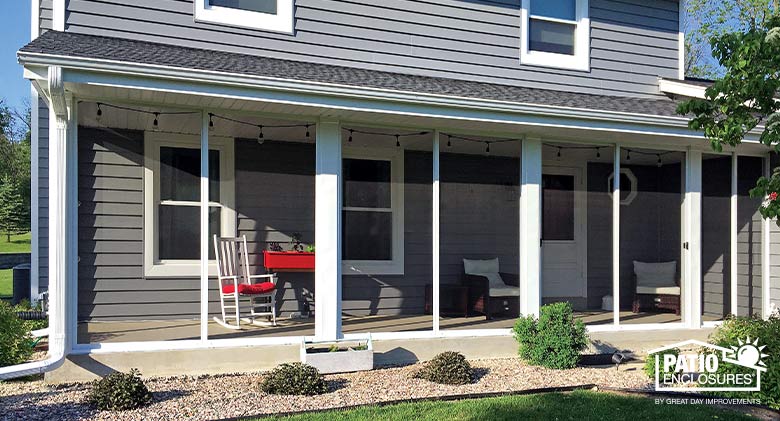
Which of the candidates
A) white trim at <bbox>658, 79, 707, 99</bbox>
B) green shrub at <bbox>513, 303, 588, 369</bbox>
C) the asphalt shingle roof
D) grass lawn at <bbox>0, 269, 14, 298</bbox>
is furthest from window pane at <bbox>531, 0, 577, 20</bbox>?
grass lawn at <bbox>0, 269, 14, 298</bbox>

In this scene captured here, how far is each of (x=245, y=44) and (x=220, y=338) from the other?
3.07 meters

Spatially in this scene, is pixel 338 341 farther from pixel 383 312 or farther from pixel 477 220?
pixel 477 220

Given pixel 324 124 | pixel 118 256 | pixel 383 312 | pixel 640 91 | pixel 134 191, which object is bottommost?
pixel 383 312

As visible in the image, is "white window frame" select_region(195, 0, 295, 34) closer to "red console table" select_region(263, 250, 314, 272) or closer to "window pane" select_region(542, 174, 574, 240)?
"red console table" select_region(263, 250, 314, 272)

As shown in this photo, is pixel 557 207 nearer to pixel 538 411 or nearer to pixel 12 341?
pixel 538 411

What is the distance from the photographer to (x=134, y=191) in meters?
5.91

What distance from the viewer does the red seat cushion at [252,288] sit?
6.22m

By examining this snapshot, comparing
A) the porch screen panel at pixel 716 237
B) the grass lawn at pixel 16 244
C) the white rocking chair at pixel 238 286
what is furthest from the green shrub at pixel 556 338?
the grass lawn at pixel 16 244

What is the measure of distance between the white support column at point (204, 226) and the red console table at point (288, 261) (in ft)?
2.50

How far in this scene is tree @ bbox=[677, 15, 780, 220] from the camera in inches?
183

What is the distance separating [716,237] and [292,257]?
5.21 metres

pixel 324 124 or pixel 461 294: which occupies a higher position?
pixel 324 124

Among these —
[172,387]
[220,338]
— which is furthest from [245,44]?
[172,387]

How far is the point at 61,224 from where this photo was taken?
5.26m
